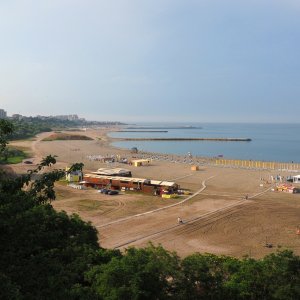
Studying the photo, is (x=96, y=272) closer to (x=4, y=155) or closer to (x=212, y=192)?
(x=4, y=155)

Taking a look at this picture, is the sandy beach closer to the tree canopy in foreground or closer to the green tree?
the tree canopy in foreground

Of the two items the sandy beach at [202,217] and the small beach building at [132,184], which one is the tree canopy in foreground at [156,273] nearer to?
the sandy beach at [202,217]

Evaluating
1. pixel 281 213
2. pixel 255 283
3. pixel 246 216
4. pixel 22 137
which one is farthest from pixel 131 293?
pixel 22 137

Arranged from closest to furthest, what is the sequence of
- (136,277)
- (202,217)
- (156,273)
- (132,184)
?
(136,277), (156,273), (202,217), (132,184)

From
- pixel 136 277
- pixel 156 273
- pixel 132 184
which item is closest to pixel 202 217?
pixel 132 184

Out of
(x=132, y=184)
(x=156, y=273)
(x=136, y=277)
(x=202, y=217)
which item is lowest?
(x=202, y=217)

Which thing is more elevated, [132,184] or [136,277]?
[136,277]

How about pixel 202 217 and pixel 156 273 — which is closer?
pixel 156 273

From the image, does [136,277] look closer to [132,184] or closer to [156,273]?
[156,273]

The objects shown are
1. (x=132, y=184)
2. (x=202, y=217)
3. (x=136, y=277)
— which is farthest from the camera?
(x=132, y=184)

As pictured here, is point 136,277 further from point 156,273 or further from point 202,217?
point 202,217

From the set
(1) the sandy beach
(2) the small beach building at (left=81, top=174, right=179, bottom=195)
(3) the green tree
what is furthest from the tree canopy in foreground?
(2) the small beach building at (left=81, top=174, right=179, bottom=195)
